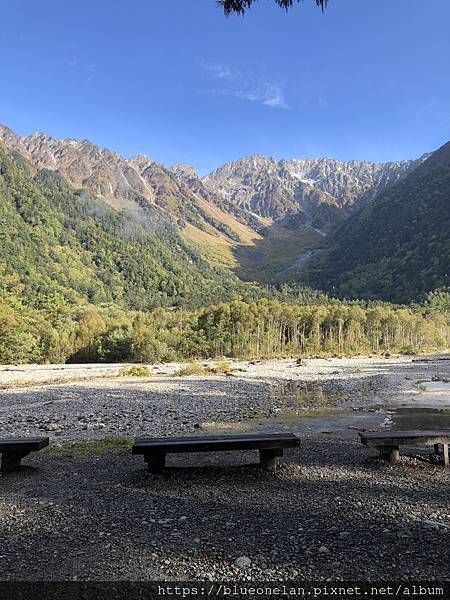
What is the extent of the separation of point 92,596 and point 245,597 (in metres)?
1.17

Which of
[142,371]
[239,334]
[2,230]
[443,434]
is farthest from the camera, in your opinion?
[2,230]

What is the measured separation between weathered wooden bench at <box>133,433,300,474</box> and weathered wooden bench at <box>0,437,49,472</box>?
1644 millimetres

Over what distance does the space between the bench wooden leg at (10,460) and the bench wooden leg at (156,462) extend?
6.71 feet

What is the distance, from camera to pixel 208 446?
6.74 m

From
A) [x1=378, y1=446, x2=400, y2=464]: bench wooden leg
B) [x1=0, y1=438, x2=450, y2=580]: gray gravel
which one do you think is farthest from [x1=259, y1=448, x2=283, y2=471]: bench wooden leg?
[x1=378, y1=446, x2=400, y2=464]: bench wooden leg

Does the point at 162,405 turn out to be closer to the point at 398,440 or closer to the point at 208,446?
the point at 208,446

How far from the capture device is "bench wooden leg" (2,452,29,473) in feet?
23.1

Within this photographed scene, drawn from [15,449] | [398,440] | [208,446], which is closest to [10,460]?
[15,449]

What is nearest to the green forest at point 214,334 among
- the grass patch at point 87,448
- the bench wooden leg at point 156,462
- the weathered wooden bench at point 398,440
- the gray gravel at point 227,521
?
the grass patch at point 87,448

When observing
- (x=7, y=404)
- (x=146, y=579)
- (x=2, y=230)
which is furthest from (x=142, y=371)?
(x=2, y=230)

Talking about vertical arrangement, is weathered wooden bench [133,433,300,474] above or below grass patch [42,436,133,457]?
above

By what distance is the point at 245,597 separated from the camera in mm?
3352

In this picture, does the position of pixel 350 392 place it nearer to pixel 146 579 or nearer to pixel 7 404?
pixel 7 404

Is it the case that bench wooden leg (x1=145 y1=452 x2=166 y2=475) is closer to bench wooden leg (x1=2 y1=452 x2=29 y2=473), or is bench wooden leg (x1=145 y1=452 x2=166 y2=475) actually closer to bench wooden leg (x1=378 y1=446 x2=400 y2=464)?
bench wooden leg (x1=2 y1=452 x2=29 y2=473)
